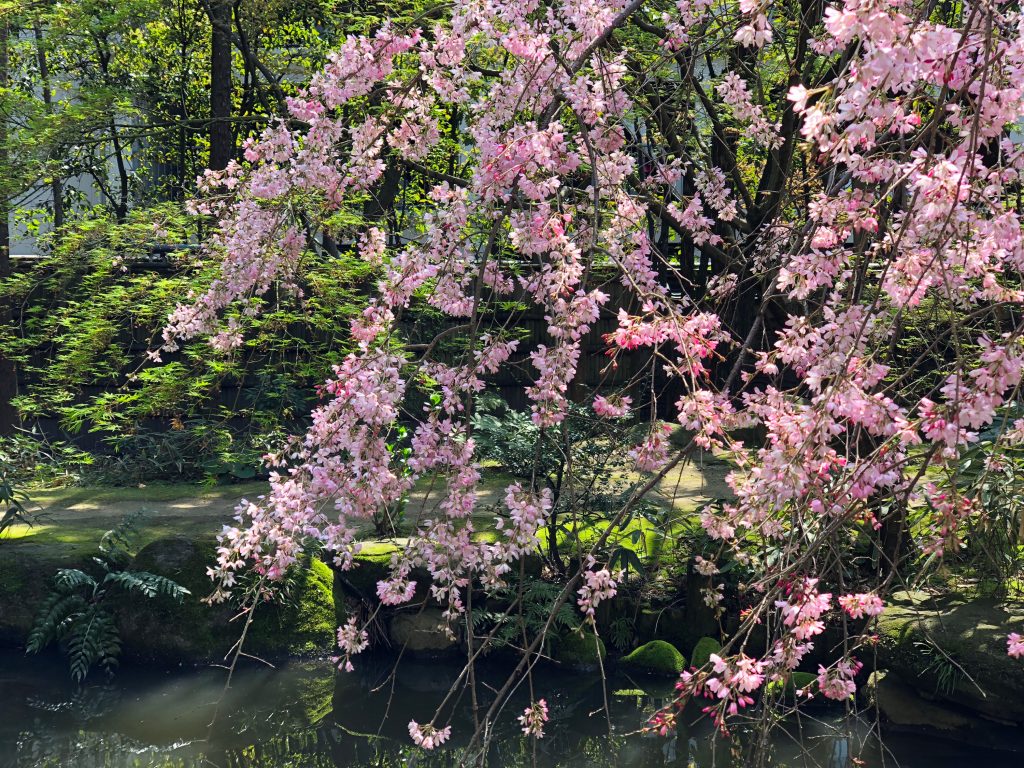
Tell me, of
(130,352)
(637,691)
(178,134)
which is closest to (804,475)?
(637,691)

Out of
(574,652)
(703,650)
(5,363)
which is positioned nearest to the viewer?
(703,650)

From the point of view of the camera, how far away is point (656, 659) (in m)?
5.17

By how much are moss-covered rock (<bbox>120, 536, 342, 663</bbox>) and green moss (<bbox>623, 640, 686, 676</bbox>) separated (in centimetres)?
162

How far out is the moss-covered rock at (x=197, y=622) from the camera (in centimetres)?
536

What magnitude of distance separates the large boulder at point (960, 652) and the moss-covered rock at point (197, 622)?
2.89 m

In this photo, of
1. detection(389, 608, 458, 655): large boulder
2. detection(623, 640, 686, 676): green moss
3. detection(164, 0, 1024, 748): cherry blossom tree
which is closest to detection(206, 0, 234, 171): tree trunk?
detection(389, 608, 458, 655): large boulder

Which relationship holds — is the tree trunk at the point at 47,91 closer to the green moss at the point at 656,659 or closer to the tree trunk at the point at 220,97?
the tree trunk at the point at 220,97

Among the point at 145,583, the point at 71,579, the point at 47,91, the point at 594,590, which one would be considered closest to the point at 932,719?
the point at 594,590

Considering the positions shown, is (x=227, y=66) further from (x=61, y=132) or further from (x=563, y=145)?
(x=563, y=145)

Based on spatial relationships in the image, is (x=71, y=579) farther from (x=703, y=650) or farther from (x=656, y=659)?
(x=703, y=650)

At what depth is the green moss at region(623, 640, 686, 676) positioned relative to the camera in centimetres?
514

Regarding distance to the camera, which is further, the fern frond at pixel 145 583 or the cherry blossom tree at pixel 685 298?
the fern frond at pixel 145 583

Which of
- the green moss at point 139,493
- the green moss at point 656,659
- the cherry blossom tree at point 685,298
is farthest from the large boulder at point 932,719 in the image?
the green moss at point 139,493

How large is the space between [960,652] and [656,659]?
4.77 feet
